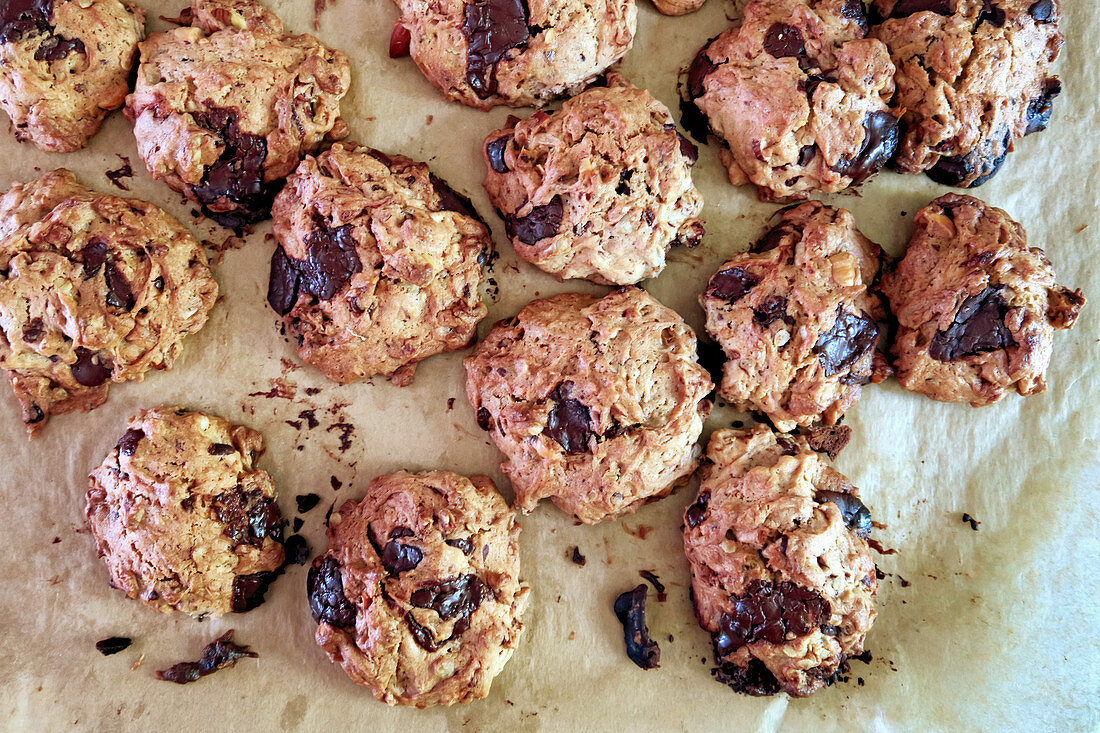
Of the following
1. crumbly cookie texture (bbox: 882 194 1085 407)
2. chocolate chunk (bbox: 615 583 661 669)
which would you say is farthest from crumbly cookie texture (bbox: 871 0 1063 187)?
chocolate chunk (bbox: 615 583 661 669)

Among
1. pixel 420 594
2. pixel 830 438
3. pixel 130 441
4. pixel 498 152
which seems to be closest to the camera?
pixel 420 594

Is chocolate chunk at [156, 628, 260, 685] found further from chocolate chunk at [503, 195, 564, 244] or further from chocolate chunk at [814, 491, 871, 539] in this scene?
chocolate chunk at [814, 491, 871, 539]

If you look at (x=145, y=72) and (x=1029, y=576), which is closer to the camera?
(x=145, y=72)

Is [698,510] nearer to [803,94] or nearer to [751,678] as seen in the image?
[751,678]

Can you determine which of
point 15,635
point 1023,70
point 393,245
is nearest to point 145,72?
point 393,245

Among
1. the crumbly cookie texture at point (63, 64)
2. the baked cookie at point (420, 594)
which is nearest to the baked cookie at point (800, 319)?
the baked cookie at point (420, 594)

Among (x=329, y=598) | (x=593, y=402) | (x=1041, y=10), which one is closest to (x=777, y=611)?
(x=593, y=402)

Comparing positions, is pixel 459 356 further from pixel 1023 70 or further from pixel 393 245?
pixel 1023 70
